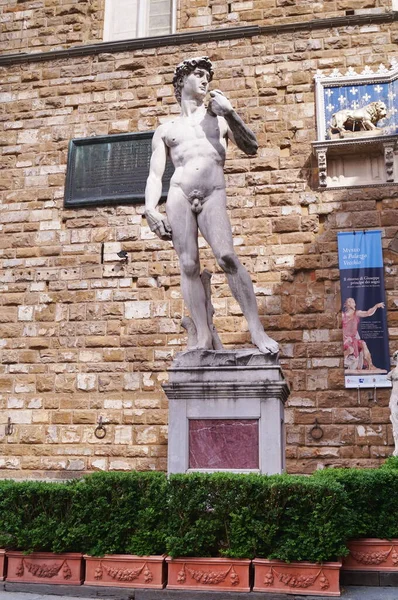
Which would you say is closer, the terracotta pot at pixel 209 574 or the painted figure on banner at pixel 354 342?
the terracotta pot at pixel 209 574

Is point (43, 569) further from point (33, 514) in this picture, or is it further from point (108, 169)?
point (108, 169)

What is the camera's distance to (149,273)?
9.27m

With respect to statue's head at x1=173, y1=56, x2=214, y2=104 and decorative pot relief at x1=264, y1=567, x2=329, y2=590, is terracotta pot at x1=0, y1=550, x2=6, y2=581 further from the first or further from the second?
statue's head at x1=173, y1=56, x2=214, y2=104

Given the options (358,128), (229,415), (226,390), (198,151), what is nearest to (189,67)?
(198,151)

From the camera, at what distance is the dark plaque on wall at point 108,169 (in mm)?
9656

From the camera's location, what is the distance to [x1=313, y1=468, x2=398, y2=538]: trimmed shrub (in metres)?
4.38

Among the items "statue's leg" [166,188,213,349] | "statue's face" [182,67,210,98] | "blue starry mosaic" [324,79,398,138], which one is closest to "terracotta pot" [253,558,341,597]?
"statue's leg" [166,188,213,349]

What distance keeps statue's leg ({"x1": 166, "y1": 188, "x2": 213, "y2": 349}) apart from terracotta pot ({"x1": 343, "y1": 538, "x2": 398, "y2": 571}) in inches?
80.0

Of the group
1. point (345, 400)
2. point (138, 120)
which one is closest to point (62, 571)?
point (345, 400)

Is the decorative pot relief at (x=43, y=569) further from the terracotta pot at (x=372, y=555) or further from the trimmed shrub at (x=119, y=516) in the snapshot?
the terracotta pot at (x=372, y=555)

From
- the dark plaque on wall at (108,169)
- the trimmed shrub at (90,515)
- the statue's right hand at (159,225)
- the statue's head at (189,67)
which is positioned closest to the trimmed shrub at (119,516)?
the trimmed shrub at (90,515)

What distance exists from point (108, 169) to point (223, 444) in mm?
5796

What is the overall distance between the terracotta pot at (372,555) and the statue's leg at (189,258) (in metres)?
2.03

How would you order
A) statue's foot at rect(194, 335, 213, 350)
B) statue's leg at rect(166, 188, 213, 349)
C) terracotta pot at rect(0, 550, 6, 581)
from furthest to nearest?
statue's leg at rect(166, 188, 213, 349) → statue's foot at rect(194, 335, 213, 350) → terracotta pot at rect(0, 550, 6, 581)
